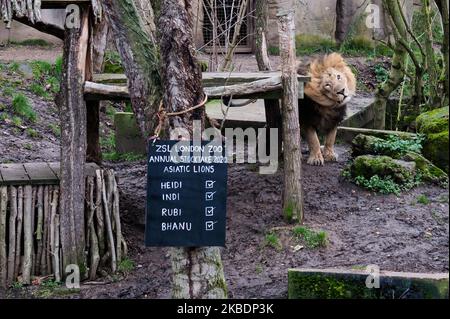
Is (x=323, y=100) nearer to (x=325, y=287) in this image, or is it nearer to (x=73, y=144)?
(x=73, y=144)

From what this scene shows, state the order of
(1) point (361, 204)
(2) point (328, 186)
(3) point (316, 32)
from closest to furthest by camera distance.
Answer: (1) point (361, 204) → (2) point (328, 186) → (3) point (316, 32)

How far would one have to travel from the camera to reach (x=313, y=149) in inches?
344

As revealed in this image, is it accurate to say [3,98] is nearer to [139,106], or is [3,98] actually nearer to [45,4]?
[45,4]

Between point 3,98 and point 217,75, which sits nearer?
point 217,75

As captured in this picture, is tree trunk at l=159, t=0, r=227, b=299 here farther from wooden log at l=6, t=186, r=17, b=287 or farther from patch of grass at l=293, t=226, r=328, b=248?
wooden log at l=6, t=186, r=17, b=287

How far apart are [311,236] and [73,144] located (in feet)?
6.84

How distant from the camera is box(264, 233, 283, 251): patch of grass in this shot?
6945mm

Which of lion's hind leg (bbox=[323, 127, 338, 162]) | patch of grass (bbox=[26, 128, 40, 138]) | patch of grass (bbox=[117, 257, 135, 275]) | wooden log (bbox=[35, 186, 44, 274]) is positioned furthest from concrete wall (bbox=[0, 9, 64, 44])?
patch of grass (bbox=[117, 257, 135, 275])

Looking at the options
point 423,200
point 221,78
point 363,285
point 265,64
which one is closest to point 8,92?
point 265,64

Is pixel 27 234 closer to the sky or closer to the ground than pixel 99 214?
closer to the ground

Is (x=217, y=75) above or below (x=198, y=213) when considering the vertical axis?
above

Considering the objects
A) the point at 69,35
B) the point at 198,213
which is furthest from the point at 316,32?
the point at 198,213

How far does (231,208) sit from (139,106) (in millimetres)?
2742

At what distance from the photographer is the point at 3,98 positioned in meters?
11.6
